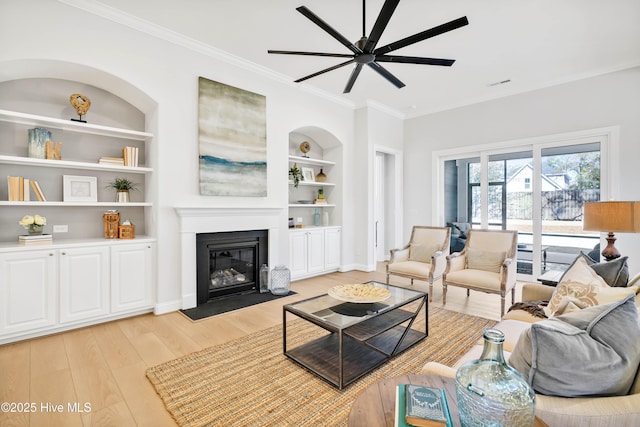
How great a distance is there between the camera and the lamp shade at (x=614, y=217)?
96.0 inches

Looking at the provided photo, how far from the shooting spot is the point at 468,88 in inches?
196

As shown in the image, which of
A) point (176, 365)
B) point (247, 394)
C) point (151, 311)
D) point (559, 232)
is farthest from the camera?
point (559, 232)

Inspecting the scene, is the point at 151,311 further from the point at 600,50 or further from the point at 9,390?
the point at 600,50

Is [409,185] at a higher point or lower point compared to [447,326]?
higher

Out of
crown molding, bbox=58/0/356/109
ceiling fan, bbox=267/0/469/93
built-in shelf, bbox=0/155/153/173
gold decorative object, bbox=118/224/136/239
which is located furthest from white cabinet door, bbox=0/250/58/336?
ceiling fan, bbox=267/0/469/93

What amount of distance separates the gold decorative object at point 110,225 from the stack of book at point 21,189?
57 centimetres

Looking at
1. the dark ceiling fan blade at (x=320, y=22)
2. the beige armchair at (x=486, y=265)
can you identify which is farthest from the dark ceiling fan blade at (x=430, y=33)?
the beige armchair at (x=486, y=265)

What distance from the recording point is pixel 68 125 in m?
3.07

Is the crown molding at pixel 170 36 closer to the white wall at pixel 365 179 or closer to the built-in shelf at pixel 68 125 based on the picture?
the built-in shelf at pixel 68 125

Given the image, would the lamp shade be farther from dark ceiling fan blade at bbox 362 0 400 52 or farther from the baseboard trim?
the baseboard trim

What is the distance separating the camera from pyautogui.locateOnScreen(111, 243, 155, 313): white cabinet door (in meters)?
3.20

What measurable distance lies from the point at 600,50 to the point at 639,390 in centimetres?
459

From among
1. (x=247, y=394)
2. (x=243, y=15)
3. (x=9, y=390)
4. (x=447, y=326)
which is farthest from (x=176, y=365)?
(x=243, y=15)

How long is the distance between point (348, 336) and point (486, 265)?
2.47m
